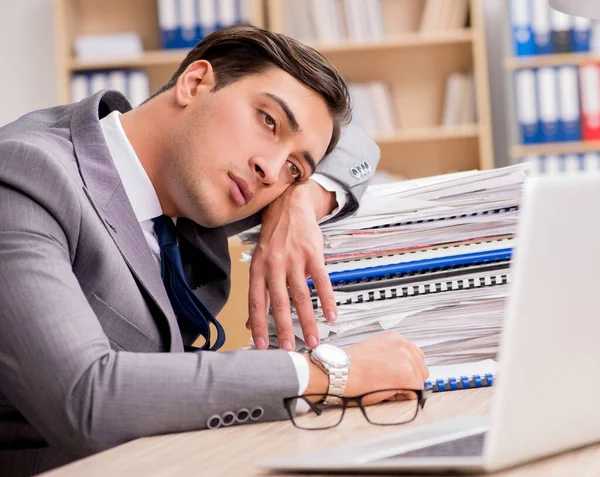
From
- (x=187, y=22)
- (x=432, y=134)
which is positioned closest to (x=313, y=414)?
(x=432, y=134)

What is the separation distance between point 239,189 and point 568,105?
3.19 m

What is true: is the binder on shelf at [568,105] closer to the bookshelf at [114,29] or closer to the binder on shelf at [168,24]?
the bookshelf at [114,29]

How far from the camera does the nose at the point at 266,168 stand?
1442 millimetres

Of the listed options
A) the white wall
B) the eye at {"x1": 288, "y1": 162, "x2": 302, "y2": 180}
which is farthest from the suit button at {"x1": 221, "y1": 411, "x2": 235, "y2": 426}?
the white wall

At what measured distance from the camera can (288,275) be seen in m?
1.32

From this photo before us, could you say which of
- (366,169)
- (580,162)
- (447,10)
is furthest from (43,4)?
(366,169)

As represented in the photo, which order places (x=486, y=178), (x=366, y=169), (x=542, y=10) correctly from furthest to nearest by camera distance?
(x=542, y=10) < (x=366, y=169) < (x=486, y=178)

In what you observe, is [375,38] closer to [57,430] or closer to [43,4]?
[43,4]

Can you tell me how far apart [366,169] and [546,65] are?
9.61 ft

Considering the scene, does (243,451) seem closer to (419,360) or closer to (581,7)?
Answer: (419,360)

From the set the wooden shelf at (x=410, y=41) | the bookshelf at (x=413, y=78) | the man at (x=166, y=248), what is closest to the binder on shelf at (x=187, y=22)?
the bookshelf at (x=413, y=78)

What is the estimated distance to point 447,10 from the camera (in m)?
4.36

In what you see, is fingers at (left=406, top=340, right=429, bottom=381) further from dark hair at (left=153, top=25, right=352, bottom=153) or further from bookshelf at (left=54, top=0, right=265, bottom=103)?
bookshelf at (left=54, top=0, right=265, bottom=103)

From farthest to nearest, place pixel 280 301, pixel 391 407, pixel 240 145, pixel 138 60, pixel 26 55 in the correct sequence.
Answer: pixel 26 55
pixel 138 60
pixel 240 145
pixel 280 301
pixel 391 407
